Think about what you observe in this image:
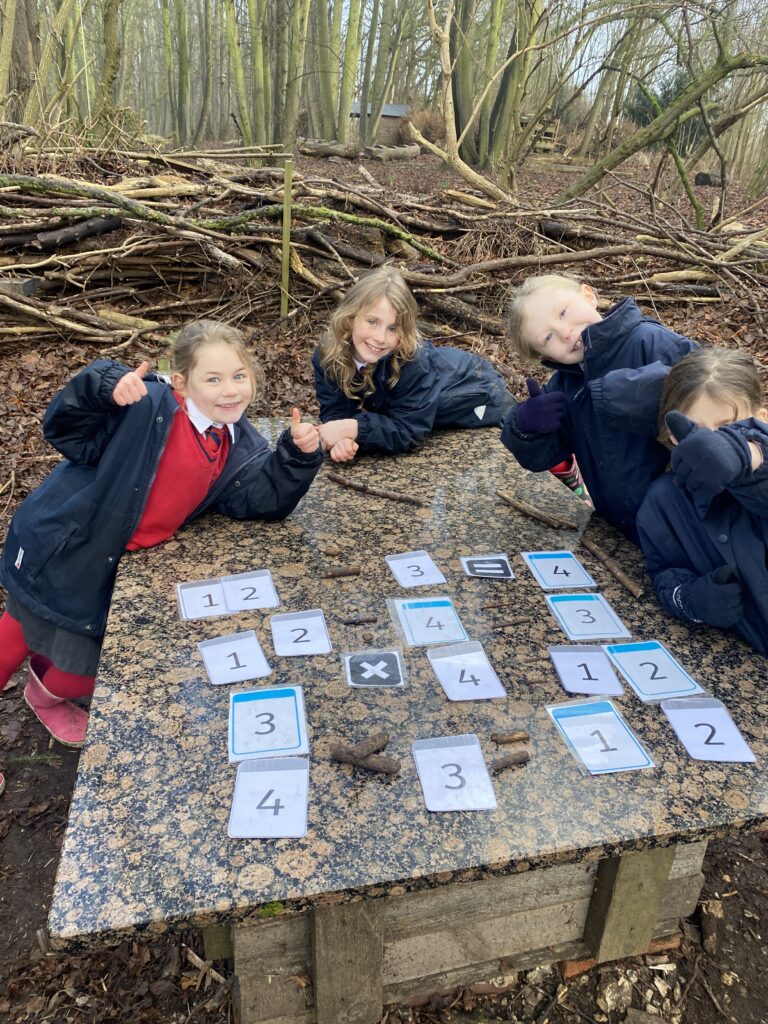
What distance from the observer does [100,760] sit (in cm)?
159

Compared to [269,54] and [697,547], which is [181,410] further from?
[269,54]

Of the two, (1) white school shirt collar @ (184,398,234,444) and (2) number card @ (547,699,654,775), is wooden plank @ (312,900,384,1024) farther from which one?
(1) white school shirt collar @ (184,398,234,444)

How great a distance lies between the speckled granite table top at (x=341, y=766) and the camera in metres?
1.36

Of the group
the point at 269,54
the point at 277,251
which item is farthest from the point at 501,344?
the point at 269,54

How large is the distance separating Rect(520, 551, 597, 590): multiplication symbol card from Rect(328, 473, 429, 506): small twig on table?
54 cm

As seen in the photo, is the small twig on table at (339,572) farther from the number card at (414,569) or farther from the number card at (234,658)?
the number card at (234,658)

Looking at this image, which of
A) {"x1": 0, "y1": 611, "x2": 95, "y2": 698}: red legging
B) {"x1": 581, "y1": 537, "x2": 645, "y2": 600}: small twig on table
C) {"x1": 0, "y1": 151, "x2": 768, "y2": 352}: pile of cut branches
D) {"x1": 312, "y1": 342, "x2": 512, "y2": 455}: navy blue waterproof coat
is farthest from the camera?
{"x1": 0, "y1": 151, "x2": 768, "y2": 352}: pile of cut branches

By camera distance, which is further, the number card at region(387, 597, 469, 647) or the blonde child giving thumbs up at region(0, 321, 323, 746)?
the blonde child giving thumbs up at region(0, 321, 323, 746)

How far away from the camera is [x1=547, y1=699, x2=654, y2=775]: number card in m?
1.65

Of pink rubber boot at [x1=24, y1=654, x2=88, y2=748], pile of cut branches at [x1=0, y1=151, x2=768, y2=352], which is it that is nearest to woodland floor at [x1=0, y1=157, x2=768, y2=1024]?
pink rubber boot at [x1=24, y1=654, x2=88, y2=748]

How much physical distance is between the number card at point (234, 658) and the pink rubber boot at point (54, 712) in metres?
1.16

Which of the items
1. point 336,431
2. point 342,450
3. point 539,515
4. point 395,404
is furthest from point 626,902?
point 395,404

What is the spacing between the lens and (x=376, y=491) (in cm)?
294

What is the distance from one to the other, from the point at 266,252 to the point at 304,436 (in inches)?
171
